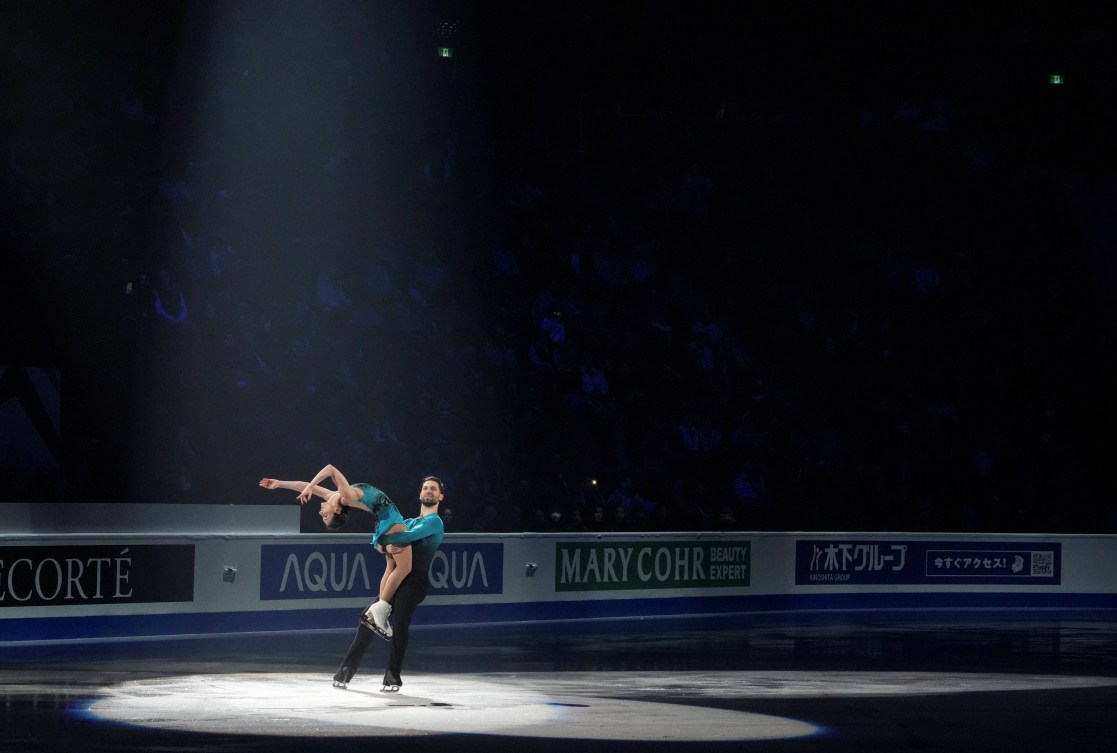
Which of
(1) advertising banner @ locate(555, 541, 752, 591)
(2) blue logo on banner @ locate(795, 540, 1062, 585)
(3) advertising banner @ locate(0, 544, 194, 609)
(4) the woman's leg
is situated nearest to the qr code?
(2) blue logo on banner @ locate(795, 540, 1062, 585)

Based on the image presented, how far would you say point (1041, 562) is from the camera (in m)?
28.7

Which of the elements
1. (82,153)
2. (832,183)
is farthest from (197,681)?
(832,183)

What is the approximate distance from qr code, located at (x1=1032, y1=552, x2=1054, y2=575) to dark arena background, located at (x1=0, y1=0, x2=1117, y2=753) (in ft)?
0.18

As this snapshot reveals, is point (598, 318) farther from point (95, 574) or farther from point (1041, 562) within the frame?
point (95, 574)

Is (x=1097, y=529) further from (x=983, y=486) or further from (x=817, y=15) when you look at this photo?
(x=817, y=15)

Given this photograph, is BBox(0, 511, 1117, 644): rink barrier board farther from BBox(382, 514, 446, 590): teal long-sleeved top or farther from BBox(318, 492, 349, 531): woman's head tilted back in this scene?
BBox(318, 492, 349, 531): woman's head tilted back

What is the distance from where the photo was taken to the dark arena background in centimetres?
1551

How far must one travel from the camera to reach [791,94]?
3628 cm

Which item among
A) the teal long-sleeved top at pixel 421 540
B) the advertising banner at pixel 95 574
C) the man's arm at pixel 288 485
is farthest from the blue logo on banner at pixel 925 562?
the man's arm at pixel 288 485

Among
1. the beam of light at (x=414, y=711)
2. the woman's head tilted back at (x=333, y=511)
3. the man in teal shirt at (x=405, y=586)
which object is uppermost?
the woman's head tilted back at (x=333, y=511)

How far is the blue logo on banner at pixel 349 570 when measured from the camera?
20.6m

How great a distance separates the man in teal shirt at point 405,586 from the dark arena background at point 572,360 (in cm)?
42

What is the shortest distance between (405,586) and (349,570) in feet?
25.5

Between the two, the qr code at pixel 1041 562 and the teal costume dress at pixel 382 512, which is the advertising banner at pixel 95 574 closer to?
the teal costume dress at pixel 382 512
